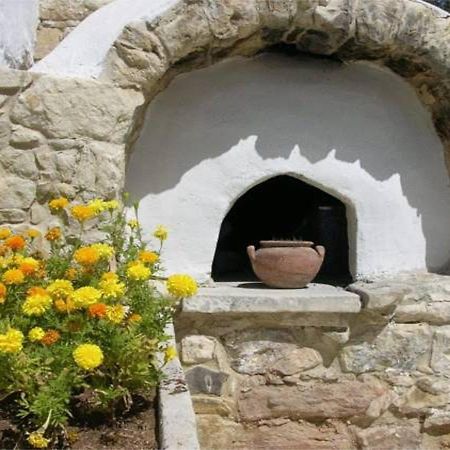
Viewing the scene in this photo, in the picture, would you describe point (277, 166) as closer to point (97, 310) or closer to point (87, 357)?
point (97, 310)

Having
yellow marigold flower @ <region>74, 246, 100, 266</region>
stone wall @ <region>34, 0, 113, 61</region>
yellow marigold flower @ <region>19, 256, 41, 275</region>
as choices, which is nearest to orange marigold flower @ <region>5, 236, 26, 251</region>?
yellow marigold flower @ <region>19, 256, 41, 275</region>

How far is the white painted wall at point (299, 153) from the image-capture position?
3734 millimetres

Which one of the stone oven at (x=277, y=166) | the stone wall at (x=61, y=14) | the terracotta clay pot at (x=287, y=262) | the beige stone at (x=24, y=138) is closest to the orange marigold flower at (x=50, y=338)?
the stone oven at (x=277, y=166)

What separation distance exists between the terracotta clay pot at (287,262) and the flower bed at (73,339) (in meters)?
1.49

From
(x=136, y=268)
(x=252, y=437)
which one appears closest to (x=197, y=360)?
(x=252, y=437)

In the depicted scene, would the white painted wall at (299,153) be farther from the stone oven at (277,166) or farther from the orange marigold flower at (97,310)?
the orange marigold flower at (97,310)

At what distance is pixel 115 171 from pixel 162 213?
2.29 ft

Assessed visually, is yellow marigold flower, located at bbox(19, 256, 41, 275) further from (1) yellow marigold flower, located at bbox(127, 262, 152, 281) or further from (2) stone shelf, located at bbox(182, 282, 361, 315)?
(2) stone shelf, located at bbox(182, 282, 361, 315)

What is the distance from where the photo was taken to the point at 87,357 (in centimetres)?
179

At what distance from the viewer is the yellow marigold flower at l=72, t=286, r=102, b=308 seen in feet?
6.36

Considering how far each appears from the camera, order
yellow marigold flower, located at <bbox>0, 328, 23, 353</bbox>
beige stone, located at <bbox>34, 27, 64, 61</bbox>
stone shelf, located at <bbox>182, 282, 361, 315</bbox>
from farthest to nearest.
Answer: beige stone, located at <bbox>34, 27, 64, 61</bbox>
stone shelf, located at <bbox>182, 282, 361, 315</bbox>
yellow marigold flower, located at <bbox>0, 328, 23, 353</bbox>

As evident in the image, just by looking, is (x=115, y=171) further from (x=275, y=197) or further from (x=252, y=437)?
(x=275, y=197)

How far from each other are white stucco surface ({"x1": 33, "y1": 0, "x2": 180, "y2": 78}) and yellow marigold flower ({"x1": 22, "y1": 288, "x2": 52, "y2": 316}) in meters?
1.48

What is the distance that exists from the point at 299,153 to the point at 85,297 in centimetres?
220
